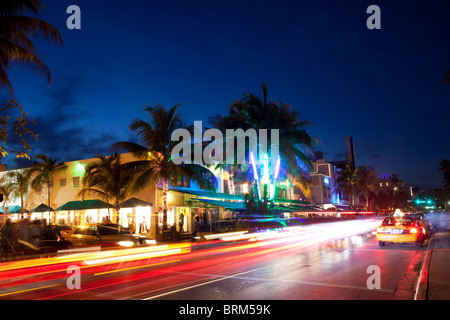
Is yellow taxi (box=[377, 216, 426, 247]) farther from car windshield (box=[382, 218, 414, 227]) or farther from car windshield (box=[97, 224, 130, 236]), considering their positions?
car windshield (box=[97, 224, 130, 236])

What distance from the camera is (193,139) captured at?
2497 cm

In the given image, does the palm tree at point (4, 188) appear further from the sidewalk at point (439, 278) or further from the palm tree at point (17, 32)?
the sidewalk at point (439, 278)

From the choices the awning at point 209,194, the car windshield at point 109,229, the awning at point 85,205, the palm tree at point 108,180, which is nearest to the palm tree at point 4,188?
the awning at point 85,205

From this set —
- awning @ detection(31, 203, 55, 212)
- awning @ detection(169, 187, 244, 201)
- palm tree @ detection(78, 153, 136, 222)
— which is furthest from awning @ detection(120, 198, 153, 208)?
awning @ detection(31, 203, 55, 212)

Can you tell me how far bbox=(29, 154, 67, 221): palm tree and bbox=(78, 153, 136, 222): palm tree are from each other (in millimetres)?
5057

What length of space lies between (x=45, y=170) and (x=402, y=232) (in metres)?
30.8

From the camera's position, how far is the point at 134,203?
29.1 metres

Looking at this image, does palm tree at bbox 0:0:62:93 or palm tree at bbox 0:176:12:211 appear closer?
palm tree at bbox 0:0:62:93

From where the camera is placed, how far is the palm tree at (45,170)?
3344 cm

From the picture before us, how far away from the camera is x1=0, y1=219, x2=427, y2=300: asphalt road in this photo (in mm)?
7418

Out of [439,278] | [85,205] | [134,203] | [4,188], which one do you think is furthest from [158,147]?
[4,188]

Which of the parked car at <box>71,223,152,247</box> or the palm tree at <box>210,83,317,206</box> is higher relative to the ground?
the palm tree at <box>210,83,317,206</box>
